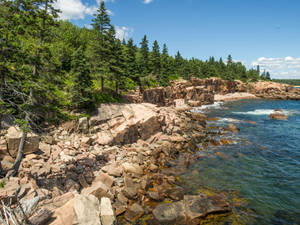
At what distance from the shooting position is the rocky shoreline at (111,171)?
9141mm

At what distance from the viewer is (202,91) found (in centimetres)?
7325

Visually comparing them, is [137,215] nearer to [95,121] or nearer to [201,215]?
[201,215]

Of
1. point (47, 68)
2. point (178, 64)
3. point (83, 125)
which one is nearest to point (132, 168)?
point (83, 125)

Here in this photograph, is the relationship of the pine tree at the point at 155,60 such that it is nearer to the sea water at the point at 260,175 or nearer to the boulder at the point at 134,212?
the sea water at the point at 260,175

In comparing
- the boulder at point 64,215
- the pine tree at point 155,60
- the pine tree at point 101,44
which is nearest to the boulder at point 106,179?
the boulder at point 64,215

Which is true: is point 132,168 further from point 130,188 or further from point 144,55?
point 144,55

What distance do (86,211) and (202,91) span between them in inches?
2802

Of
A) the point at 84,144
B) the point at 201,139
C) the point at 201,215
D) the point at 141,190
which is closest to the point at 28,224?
the point at 141,190

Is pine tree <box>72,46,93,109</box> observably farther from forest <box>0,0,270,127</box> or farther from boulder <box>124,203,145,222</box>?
boulder <box>124,203,145,222</box>

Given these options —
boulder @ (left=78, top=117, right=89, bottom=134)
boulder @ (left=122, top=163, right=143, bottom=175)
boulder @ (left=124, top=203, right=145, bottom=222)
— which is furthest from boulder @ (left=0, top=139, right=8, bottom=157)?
boulder @ (left=124, top=203, right=145, bottom=222)

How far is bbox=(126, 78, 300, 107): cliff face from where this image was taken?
5094 centimetres

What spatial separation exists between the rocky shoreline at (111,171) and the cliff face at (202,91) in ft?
52.3

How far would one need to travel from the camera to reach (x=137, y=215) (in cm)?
1160

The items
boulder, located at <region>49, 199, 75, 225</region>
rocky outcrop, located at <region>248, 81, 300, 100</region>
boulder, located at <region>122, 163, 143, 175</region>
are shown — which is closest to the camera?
boulder, located at <region>49, 199, 75, 225</region>
